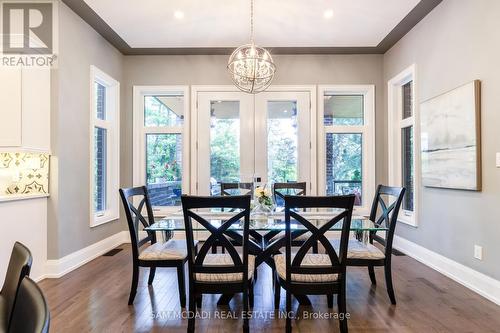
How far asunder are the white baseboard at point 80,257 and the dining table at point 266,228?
4.61 ft

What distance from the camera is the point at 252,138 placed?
15.5 feet

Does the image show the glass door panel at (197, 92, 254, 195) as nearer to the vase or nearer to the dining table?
the dining table

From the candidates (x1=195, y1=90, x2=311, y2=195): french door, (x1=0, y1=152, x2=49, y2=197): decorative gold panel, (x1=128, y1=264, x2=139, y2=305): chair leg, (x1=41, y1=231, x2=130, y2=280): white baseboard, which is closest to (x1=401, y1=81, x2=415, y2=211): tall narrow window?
(x1=195, y1=90, x2=311, y2=195): french door

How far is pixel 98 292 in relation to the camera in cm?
278

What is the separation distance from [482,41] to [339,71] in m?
2.15

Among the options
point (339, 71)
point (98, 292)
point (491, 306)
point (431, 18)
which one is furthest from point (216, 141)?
point (491, 306)

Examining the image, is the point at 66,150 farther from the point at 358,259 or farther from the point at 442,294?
the point at 442,294

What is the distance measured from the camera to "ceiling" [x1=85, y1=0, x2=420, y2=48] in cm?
329

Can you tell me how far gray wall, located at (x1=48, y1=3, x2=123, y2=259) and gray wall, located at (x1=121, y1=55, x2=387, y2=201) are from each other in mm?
1051

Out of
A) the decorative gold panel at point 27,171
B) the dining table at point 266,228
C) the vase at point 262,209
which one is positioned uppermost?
the decorative gold panel at point 27,171

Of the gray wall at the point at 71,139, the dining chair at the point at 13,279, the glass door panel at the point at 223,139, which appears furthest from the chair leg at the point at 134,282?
the glass door panel at the point at 223,139

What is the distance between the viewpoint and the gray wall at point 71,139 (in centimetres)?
316

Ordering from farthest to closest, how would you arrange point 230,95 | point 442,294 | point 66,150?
1. point 230,95
2. point 66,150
3. point 442,294

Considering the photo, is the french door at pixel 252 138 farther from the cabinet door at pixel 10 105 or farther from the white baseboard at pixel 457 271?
the cabinet door at pixel 10 105
